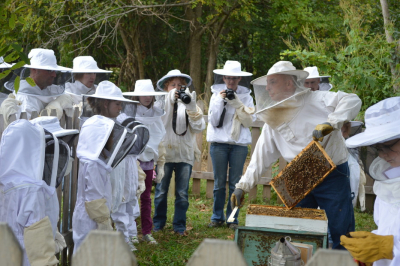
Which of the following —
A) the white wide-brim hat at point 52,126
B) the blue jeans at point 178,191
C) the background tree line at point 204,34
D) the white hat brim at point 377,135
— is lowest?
the blue jeans at point 178,191

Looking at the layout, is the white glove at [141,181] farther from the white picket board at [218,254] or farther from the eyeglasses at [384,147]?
the white picket board at [218,254]

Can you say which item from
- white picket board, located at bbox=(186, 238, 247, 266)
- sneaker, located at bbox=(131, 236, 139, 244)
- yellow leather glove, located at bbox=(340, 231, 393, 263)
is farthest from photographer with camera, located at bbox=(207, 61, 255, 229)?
white picket board, located at bbox=(186, 238, 247, 266)

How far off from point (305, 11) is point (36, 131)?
9.49 m

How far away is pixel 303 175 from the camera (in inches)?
140

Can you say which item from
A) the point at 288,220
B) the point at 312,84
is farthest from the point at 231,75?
the point at 288,220

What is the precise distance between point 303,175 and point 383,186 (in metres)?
0.99

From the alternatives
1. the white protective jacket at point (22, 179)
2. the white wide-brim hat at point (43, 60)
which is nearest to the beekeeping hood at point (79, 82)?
the white wide-brim hat at point (43, 60)

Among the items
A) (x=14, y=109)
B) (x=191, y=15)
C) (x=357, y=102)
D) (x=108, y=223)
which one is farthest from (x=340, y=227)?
(x=191, y=15)

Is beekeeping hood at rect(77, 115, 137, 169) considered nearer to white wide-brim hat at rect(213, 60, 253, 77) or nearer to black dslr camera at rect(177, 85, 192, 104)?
black dslr camera at rect(177, 85, 192, 104)

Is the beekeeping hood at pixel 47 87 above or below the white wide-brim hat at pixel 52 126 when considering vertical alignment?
above

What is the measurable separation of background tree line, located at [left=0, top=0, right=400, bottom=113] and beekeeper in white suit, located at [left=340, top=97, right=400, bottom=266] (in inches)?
173

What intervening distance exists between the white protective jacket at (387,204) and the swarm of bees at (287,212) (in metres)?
0.65

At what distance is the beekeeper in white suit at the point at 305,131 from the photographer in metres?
3.89

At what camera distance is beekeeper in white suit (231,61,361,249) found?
3.89 m
